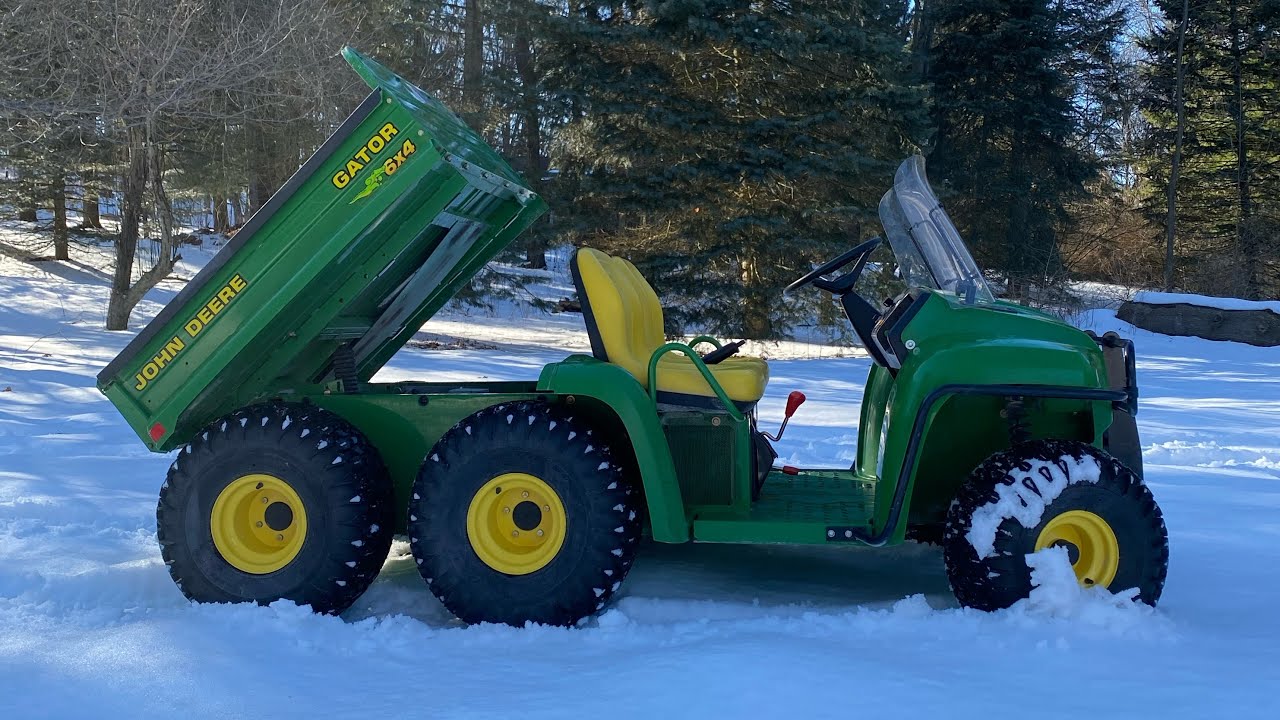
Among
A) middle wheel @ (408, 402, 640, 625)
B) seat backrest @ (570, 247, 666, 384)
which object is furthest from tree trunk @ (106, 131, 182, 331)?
middle wheel @ (408, 402, 640, 625)

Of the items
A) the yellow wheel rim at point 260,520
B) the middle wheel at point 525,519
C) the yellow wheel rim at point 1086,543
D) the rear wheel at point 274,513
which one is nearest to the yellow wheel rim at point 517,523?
the middle wheel at point 525,519

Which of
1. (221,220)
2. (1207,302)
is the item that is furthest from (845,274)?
(221,220)

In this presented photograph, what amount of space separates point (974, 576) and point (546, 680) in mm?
1660

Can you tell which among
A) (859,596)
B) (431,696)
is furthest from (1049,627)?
(431,696)

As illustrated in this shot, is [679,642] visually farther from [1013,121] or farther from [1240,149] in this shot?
[1240,149]

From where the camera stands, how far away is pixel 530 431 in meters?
4.03

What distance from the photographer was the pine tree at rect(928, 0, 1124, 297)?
22.8m

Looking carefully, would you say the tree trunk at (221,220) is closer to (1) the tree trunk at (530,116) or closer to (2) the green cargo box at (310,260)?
(1) the tree trunk at (530,116)

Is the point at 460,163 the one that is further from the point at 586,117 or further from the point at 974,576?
the point at 586,117

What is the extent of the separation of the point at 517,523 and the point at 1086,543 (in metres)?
2.19

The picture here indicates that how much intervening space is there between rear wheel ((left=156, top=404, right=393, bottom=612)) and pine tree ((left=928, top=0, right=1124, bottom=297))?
66.9 ft

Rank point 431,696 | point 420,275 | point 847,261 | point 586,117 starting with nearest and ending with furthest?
1. point 431,696
2. point 847,261
3. point 420,275
4. point 586,117

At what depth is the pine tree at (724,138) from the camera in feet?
51.2

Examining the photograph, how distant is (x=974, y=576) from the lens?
3891 millimetres
